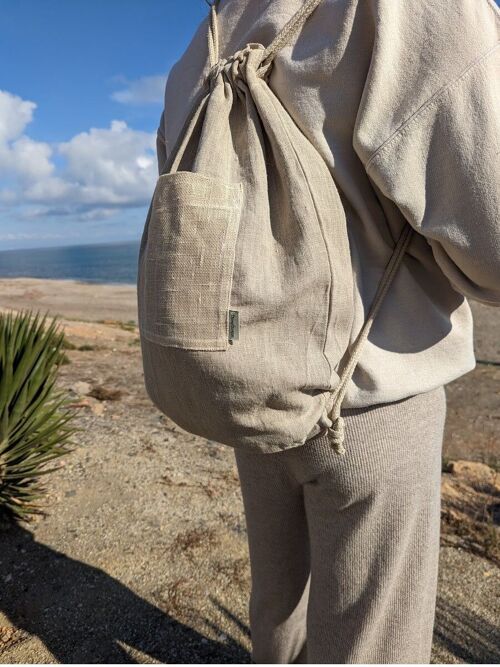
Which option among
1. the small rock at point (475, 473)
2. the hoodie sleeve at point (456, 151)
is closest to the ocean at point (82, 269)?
the small rock at point (475, 473)

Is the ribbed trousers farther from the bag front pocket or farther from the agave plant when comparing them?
the agave plant

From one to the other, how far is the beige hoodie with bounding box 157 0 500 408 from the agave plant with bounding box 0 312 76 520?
258cm

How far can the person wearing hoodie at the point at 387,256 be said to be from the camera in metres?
0.91

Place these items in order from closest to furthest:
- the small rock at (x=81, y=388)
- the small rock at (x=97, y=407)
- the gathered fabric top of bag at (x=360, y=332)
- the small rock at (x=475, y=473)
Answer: the gathered fabric top of bag at (x=360, y=332) < the small rock at (x=475, y=473) < the small rock at (x=97, y=407) < the small rock at (x=81, y=388)

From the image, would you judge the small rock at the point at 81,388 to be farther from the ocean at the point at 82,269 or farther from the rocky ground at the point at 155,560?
the ocean at the point at 82,269

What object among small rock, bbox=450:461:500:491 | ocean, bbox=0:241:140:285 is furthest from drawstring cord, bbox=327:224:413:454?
ocean, bbox=0:241:140:285

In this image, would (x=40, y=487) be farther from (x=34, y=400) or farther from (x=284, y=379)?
(x=284, y=379)

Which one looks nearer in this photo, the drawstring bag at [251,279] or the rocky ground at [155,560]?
the drawstring bag at [251,279]

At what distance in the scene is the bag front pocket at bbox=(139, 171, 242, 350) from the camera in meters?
0.94

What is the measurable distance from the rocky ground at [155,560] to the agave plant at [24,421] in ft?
0.59

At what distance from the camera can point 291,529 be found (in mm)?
1480

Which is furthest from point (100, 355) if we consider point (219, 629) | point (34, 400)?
point (219, 629)

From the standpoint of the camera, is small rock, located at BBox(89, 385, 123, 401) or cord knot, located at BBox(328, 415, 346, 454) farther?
small rock, located at BBox(89, 385, 123, 401)

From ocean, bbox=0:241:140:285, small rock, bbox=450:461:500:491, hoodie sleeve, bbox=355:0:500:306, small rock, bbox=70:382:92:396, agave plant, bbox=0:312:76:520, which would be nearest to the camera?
hoodie sleeve, bbox=355:0:500:306
